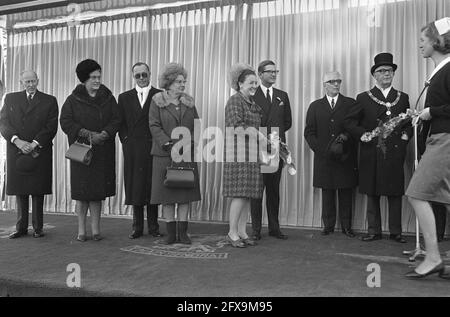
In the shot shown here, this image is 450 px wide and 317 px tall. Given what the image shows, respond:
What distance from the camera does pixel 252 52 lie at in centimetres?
521

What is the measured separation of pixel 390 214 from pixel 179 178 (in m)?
1.95

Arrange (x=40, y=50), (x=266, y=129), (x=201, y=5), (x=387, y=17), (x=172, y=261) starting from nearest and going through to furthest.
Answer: (x=172, y=261) < (x=266, y=129) < (x=387, y=17) < (x=201, y=5) < (x=40, y=50)

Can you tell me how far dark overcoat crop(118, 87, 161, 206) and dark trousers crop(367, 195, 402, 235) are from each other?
6.70 feet

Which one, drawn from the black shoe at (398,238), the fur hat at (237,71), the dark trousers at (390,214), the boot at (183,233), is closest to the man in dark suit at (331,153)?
the dark trousers at (390,214)

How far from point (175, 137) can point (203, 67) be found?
70.5 inches

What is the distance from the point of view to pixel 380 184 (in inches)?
162

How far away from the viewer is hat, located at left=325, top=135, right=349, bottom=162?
13.8ft

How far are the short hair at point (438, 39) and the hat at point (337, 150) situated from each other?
4.78ft

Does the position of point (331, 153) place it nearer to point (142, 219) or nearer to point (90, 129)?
point (142, 219)

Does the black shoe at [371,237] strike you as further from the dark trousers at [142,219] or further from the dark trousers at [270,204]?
the dark trousers at [142,219]
